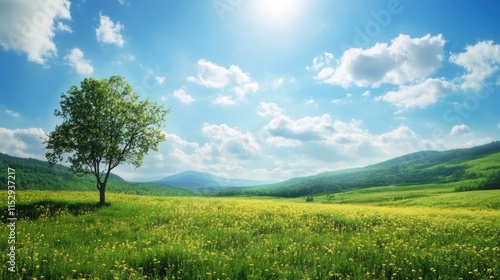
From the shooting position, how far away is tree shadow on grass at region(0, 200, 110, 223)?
17.8 m

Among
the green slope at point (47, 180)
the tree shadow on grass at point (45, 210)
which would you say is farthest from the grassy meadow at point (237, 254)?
the green slope at point (47, 180)

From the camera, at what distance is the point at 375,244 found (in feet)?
40.6

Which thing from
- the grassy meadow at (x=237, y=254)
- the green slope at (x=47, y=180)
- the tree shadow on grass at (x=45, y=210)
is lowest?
the grassy meadow at (x=237, y=254)

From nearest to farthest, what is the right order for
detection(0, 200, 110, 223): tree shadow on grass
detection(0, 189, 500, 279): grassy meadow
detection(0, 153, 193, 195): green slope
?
detection(0, 189, 500, 279): grassy meadow
detection(0, 200, 110, 223): tree shadow on grass
detection(0, 153, 193, 195): green slope

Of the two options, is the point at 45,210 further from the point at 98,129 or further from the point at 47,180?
the point at 47,180

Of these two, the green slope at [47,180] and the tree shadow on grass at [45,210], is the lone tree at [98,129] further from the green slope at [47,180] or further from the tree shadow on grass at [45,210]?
the green slope at [47,180]

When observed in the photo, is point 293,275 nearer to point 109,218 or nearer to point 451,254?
point 451,254

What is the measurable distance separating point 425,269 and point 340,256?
2404 mm

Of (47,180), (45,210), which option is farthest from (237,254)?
(47,180)

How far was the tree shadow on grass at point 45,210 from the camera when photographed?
17.8 meters

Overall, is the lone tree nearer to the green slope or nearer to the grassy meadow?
the grassy meadow

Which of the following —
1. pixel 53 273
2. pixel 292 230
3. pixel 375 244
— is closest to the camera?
pixel 53 273

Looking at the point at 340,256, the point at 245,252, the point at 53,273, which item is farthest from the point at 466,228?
the point at 53,273

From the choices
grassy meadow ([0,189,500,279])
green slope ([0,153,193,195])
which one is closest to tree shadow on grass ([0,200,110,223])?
grassy meadow ([0,189,500,279])
